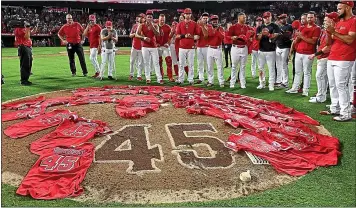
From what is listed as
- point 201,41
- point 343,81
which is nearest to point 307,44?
point 343,81

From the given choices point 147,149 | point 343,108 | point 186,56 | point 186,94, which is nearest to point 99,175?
point 147,149

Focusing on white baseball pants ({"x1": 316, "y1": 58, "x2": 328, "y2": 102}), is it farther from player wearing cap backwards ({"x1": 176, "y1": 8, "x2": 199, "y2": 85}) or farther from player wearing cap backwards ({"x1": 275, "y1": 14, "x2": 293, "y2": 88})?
player wearing cap backwards ({"x1": 176, "y1": 8, "x2": 199, "y2": 85})

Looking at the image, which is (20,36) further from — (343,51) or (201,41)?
(343,51)

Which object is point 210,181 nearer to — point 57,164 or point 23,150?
point 57,164

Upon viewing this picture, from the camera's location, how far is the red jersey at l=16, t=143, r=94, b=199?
13.6 feet

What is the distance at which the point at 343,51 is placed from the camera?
7.20m

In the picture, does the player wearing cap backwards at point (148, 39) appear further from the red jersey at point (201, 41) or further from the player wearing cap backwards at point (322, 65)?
the player wearing cap backwards at point (322, 65)

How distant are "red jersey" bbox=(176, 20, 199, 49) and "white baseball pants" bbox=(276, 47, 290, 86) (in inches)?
111

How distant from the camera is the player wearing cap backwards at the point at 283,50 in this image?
10.8 metres

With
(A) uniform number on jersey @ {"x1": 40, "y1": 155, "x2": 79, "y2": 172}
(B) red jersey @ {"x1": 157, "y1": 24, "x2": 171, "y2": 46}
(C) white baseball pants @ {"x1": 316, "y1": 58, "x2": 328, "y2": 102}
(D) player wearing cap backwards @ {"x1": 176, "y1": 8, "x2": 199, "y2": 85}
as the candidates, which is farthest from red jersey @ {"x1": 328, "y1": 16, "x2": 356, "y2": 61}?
(B) red jersey @ {"x1": 157, "y1": 24, "x2": 171, "y2": 46}

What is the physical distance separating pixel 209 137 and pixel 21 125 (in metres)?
3.52

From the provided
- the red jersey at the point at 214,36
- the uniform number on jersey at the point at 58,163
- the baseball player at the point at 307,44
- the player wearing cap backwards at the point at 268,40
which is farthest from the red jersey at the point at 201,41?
the uniform number on jersey at the point at 58,163

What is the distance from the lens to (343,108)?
740 cm

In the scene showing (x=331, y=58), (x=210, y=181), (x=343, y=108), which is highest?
(x=331, y=58)
